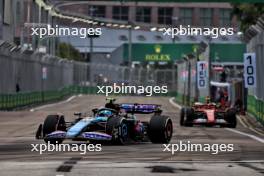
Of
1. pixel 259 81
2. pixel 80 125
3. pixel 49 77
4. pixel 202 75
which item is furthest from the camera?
pixel 49 77

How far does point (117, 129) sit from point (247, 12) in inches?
1694

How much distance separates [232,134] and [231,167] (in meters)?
12.5

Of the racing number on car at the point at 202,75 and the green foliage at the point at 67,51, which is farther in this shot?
the green foliage at the point at 67,51

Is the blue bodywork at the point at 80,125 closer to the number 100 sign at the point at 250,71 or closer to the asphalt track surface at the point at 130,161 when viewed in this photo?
the asphalt track surface at the point at 130,161

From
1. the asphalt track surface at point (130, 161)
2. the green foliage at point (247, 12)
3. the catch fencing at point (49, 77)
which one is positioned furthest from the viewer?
the green foliage at point (247, 12)

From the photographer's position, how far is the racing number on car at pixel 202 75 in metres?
48.7

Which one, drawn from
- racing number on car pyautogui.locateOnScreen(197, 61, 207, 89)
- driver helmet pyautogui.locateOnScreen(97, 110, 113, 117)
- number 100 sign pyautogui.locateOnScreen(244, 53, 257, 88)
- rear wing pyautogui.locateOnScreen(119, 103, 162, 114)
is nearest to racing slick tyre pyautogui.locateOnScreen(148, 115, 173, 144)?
rear wing pyautogui.locateOnScreen(119, 103, 162, 114)

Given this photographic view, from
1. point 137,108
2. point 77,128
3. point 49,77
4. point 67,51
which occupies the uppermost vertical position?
point 67,51

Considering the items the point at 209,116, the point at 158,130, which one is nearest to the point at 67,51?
the point at 209,116

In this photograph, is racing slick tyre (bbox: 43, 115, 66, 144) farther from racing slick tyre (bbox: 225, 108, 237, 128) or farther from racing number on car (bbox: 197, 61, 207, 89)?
racing number on car (bbox: 197, 61, 207, 89)

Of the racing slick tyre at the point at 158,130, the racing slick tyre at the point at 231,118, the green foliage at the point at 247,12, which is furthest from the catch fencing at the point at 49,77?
the racing slick tyre at the point at 158,130

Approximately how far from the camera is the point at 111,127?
66.4 ft

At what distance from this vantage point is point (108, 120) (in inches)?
799

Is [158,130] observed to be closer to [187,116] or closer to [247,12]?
[187,116]
